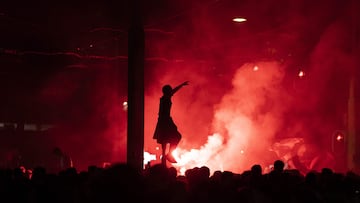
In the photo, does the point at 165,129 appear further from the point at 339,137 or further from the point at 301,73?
the point at 301,73

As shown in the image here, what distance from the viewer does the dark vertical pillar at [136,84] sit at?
36.8 feet

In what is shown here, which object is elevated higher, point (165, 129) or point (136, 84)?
point (136, 84)

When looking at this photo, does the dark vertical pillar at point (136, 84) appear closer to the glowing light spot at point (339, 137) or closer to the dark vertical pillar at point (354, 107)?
the dark vertical pillar at point (354, 107)

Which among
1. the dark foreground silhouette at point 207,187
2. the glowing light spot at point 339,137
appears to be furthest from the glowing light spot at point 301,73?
the dark foreground silhouette at point 207,187

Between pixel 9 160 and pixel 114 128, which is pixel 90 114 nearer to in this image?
pixel 114 128

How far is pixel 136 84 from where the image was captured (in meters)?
11.3

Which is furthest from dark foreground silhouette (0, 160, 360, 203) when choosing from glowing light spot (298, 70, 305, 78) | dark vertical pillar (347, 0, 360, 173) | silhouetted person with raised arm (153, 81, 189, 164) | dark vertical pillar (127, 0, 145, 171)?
glowing light spot (298, 70, 305, 78)

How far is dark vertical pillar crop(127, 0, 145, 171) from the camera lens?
11.2m

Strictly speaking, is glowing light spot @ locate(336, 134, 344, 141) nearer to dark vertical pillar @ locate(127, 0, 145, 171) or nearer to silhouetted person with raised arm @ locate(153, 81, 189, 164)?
dark vertical pillar @ locate(127, 0, 145, 171)

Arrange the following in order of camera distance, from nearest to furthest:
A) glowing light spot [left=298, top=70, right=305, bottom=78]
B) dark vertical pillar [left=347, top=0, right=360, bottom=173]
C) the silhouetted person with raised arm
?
the silhouetted person with raised arm, dark vertical pillar [left=347, top=0, right=360, bottom=173], glowing light spot [left=298, top=70, right=305, bottom=78]

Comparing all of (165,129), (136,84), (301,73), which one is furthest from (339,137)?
(165,129)

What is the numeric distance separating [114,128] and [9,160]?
15.8ft

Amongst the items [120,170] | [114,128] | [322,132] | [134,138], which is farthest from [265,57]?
[120,170]

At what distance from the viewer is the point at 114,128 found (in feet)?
84.9
